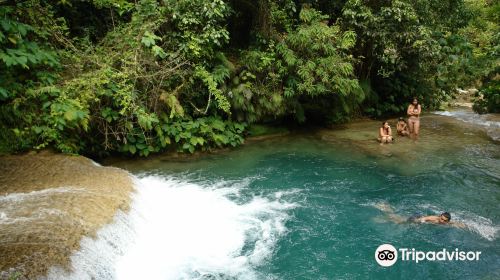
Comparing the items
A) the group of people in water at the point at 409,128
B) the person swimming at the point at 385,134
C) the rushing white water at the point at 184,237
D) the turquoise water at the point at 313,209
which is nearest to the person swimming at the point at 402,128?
the group of people in water at the point at 409,128

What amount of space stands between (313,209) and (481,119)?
441 inches

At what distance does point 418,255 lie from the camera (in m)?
6.29

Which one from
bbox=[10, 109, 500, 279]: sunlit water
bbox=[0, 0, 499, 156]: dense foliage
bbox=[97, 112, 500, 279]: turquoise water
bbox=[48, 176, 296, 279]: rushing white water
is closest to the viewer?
bbox=[48, 176, 296, 279]: rushing white water

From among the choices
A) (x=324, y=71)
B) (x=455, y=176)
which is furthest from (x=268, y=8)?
(x=455, y=176)

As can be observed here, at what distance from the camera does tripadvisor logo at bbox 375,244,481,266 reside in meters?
6.17

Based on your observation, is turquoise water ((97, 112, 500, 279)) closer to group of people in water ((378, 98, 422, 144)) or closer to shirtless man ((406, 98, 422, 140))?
group of people in water ((378, 98, 422, 144))

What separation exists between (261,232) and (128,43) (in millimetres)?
5991

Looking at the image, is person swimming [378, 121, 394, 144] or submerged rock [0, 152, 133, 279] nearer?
submerged rock [0, 152, 133, 279]

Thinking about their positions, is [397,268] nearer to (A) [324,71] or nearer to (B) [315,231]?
(B) [315,231]

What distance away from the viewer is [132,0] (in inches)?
465

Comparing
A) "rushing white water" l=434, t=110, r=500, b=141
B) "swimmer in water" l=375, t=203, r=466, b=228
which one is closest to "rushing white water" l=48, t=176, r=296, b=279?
"swimmer in water" l=375, t=203, r=466, b=228

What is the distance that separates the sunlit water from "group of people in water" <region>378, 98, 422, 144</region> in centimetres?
36

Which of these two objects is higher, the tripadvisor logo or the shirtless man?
the shirtless man

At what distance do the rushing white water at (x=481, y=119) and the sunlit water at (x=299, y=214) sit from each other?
5.82 ft
